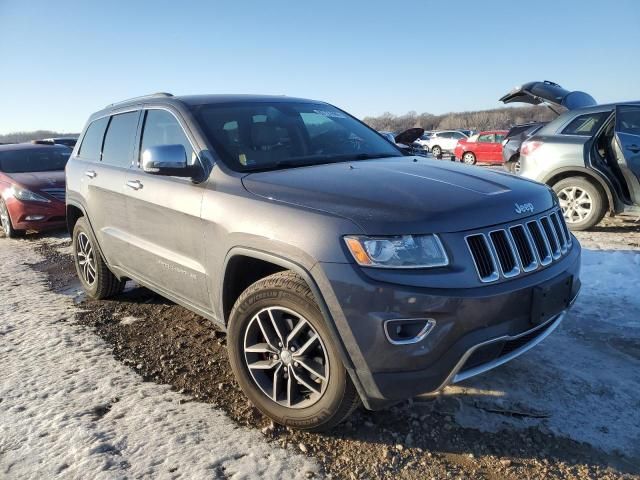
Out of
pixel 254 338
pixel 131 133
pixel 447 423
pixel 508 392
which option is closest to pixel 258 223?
pixel 254 338

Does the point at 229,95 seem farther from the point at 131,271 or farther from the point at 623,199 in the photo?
the point at 623,199

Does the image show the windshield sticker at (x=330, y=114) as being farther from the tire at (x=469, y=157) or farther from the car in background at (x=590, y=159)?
the tire at (x=469, y=157)

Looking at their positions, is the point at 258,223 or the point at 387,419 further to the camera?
the point at 387,419

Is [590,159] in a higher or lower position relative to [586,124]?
lower

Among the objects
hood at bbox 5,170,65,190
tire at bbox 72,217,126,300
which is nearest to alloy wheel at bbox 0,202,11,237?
hood at bbox 5,170,65,190

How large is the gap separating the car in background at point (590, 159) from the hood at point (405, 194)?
4.44 metres

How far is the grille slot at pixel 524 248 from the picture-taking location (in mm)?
2432

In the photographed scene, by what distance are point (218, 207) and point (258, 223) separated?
0.39 m

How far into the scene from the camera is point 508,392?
2.96m

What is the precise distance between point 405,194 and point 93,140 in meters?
3.54

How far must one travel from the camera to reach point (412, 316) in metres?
2.15

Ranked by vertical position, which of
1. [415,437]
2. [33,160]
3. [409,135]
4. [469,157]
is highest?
[409,135]

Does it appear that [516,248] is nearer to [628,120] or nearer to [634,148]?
[634,148]

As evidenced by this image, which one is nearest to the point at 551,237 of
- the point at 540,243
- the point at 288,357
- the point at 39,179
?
the point at 540,243
